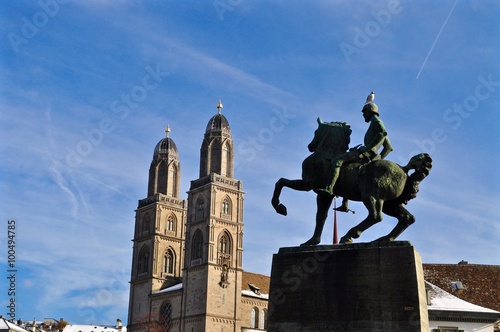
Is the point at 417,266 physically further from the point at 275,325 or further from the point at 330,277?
the point at 275,325

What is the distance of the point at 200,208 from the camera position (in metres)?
92.5

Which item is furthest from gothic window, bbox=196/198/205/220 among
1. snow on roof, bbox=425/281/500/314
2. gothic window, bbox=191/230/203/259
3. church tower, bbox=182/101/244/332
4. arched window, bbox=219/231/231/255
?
snow on roof, bbox=425/281/500/314

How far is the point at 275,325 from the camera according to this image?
11.9 metres

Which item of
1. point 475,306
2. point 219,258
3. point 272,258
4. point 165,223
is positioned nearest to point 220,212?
point 219,258

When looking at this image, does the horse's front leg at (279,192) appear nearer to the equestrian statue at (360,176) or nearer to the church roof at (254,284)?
the equestrian statue at (360,176)

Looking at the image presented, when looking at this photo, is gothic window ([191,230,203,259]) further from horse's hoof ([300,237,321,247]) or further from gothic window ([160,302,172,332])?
horse's hoof ([300,237,321,247])

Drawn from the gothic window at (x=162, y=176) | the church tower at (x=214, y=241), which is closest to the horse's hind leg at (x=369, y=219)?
the church tower at (x=214, y=241)

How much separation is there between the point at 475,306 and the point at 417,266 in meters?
25.7

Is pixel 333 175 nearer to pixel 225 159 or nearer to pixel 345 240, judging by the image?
pixel 345 240

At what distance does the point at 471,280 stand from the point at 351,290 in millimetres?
30074

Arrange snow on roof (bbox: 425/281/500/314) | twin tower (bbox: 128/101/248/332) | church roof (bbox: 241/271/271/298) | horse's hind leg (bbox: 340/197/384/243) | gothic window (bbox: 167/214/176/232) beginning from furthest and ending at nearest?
1. gothic window (bbox: 167/214/176/232)
2. church roof (bbox: 241/271/271/298)
3. twin tower (bbox: 128/101/248/332)
4. snow on roof (bbox: 425/281/500/314)
5. horse's hind leg (bbox: 340/197/384/243)

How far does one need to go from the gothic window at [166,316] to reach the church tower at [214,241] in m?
4.10

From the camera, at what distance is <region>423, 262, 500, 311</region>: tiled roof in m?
38.6

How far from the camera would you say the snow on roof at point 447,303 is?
34781mm
